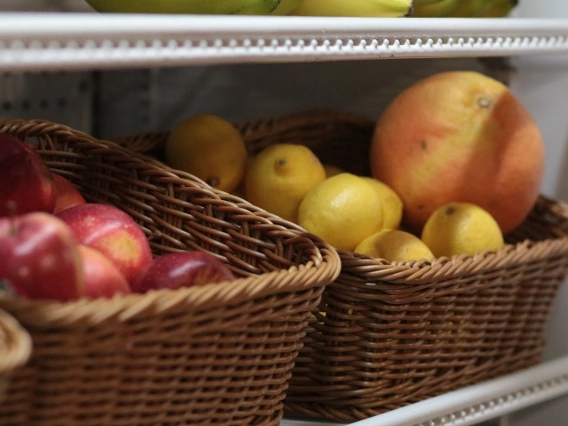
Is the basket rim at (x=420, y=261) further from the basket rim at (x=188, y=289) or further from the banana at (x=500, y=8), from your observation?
the banana at (x=500, y=8)

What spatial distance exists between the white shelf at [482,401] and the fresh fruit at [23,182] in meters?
0.34

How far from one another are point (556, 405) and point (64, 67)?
0.90m

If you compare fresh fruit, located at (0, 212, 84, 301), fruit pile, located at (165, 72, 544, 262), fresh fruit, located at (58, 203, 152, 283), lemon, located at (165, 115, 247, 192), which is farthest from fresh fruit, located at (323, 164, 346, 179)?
Result: fresh fruit, located at (0, 212, 84, 301)

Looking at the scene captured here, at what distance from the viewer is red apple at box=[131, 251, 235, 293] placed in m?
0.56

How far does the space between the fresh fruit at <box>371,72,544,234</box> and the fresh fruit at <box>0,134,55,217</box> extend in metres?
0.45

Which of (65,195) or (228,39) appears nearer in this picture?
(228,39)

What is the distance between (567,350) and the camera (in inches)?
41.8

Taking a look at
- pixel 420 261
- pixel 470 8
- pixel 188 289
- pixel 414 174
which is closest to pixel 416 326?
pixel 420 261

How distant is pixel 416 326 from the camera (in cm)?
73

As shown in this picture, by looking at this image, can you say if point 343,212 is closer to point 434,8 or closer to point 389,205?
point 389,205

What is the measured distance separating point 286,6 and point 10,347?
0.44 m

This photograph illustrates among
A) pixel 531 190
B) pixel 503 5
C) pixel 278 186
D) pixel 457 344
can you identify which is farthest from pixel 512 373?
pixel 503 5

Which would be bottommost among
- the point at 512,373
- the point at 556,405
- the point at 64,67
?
the point at 556,405

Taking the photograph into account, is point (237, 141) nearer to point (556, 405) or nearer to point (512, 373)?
point (512, 373)
